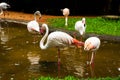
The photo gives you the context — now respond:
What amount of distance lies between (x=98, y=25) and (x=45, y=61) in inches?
279

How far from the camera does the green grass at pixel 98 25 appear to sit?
16.7 m

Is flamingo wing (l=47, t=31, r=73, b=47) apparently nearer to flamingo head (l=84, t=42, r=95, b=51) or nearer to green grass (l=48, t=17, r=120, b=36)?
flamingo head (l=84, t=42, r=95, b=51)

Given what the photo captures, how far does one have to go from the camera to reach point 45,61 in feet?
39.4

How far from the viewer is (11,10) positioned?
1010 inches

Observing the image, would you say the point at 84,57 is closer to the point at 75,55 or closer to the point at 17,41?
the point at 75,55

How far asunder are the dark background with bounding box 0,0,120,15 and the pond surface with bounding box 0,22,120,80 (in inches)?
383

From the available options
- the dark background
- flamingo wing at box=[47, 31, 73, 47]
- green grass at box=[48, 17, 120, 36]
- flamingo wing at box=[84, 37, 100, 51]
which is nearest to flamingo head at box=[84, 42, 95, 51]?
flamingo wing at box=[84, 37, 100, 51]

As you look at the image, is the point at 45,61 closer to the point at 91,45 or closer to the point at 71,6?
the point at 91,45

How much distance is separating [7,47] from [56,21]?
650cm

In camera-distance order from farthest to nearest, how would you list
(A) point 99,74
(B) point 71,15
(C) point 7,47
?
(B) point 71,15 < (C) point 7,47 < (A) point 99,74

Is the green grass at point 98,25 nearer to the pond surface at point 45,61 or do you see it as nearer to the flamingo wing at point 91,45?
the pond surface at point 45,61

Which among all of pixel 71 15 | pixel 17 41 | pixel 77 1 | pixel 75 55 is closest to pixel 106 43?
pixel 75 55

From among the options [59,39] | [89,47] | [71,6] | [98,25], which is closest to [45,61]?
[59,39]

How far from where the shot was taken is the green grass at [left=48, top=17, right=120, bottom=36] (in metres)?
16.7
